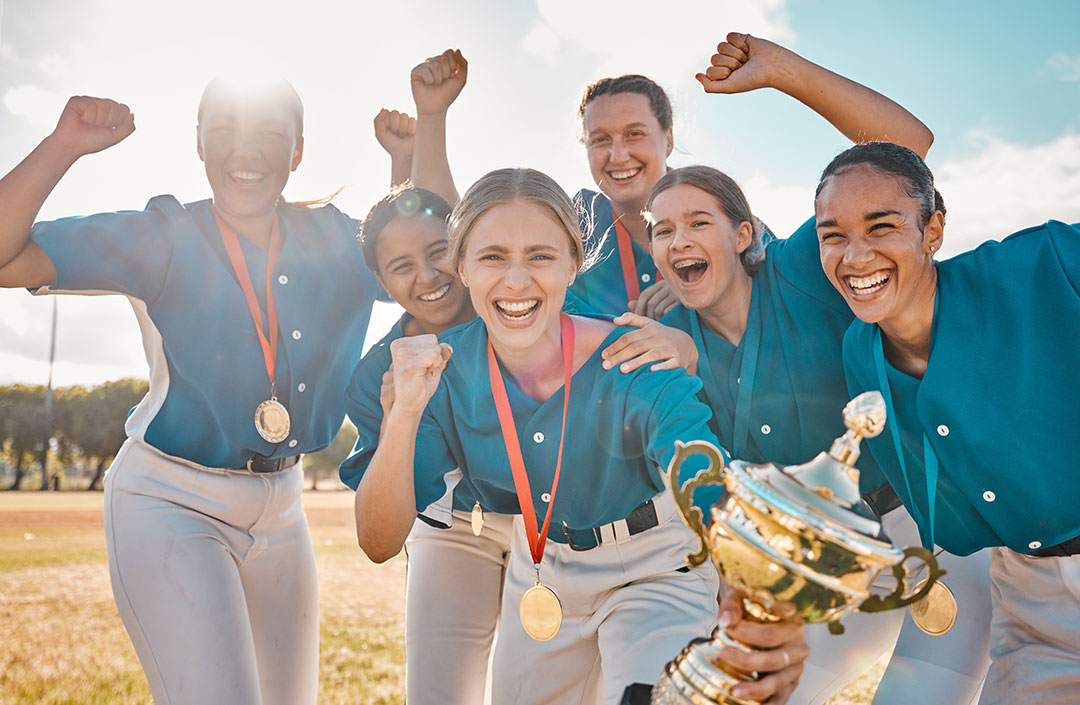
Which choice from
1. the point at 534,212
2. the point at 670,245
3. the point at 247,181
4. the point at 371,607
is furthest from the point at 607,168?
the point at 371,607

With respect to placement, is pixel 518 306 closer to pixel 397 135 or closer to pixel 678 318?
pixel 678 318

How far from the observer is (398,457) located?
2766 millimetres

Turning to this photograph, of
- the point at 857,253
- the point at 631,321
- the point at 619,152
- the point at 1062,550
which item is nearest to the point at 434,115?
the point at 619,152

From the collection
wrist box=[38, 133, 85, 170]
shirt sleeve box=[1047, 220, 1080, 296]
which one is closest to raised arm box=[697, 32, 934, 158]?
shirt sleeve box=[1047, 220, 1080, 296]

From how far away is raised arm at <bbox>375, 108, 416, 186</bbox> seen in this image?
13.9ft

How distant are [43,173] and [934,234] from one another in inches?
121

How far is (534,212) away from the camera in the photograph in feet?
9.18

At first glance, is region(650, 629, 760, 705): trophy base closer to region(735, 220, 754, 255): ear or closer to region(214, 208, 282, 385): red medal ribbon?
region(735, 220, 754, 255): ear

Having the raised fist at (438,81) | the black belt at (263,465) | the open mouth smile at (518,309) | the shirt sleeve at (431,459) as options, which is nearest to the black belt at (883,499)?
the open mouth smile at (518,309)

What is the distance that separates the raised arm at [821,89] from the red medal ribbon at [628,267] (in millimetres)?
982

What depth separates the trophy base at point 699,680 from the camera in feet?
5.29

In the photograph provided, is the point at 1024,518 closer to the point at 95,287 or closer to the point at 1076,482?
the point at 1076,482

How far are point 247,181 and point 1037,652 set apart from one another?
11.1 feet

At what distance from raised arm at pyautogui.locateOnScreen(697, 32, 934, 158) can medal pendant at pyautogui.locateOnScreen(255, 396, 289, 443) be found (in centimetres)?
211
